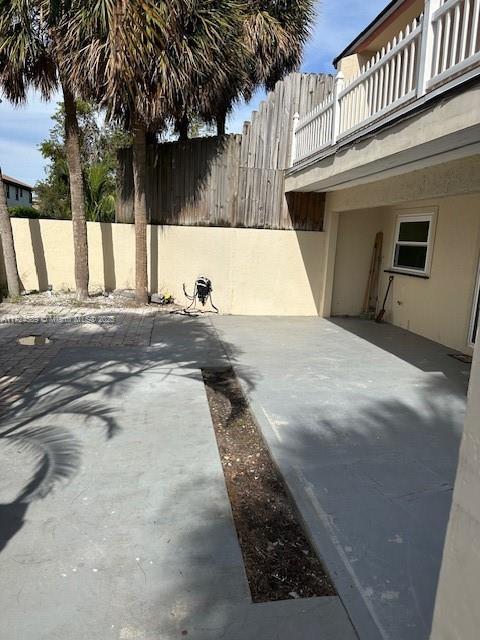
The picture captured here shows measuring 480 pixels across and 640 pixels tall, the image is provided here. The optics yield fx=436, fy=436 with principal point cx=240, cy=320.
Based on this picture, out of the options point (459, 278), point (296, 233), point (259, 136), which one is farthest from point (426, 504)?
point (259, 136)

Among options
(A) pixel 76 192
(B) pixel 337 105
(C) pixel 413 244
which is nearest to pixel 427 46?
(B) pixel 337 105

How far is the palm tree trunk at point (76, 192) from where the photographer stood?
9344 mm

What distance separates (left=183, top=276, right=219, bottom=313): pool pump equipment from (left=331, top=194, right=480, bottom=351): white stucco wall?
9.78ft

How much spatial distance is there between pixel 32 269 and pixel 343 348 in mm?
7923

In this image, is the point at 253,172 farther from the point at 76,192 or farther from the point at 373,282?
the point at 76,192

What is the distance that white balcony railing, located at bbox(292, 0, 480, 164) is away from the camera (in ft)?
11.8

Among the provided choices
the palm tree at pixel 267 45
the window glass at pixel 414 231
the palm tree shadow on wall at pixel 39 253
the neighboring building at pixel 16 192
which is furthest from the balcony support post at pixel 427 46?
the neighboring building at pixel 16 192

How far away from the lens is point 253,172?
31.5ft

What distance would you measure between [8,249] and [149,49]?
516 centimetres

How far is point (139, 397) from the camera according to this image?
4828 millimetres

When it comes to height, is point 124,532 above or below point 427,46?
below

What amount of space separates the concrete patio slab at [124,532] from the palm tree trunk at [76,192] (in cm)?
557

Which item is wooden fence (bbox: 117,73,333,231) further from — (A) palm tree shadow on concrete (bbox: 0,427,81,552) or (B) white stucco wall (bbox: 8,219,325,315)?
(A) palm tree shadow on concrete (bbox: 0,427,81,552)

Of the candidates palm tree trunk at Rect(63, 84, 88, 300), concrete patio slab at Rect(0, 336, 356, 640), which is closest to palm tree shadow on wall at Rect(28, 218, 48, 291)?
palm tree trunk at Rect(63, 84, 88, 300)
